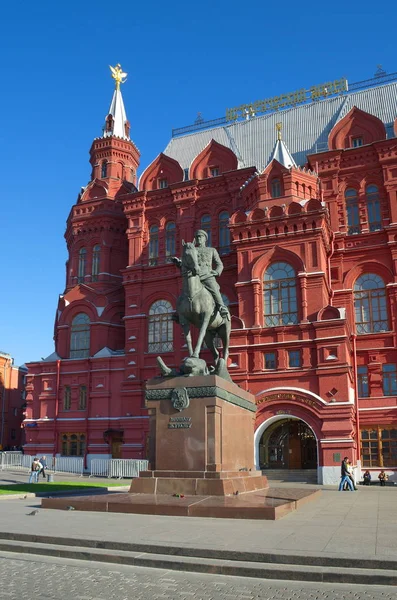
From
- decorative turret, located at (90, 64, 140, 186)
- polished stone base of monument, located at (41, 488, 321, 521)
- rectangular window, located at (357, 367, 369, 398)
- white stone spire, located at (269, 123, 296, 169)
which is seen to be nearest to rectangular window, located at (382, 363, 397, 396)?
rectangular window, located at (357, 367, 369, 398)

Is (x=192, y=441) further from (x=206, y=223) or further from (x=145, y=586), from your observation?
(x=206, y=223)

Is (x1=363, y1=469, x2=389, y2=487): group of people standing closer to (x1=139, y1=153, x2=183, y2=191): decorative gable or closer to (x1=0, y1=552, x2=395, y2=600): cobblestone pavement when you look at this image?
(x1=0, y1=552, x2=395, y2=600): cobblestone pavement

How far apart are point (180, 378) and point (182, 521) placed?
12.9 feet

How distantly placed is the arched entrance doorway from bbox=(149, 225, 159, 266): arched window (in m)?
15.2

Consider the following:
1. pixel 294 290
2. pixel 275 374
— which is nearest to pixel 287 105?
pixel 294 290

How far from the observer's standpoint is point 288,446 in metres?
35.0

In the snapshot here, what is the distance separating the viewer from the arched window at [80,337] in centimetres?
4384

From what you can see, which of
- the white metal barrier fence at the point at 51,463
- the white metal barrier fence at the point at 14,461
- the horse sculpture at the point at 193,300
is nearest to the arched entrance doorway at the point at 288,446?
the white metal barrier fence at the point at 51,463

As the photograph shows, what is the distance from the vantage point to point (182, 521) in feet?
35.8

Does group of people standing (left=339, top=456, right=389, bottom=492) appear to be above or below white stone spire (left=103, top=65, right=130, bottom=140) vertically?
below

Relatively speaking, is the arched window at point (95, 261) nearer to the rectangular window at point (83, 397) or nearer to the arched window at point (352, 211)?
the rectangular window at point (83, 397)

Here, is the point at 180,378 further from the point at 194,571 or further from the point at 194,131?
the point at 194,131

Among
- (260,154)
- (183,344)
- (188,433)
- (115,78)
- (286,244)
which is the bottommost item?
(188,433)

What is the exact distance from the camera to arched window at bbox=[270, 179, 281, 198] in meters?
37.0
